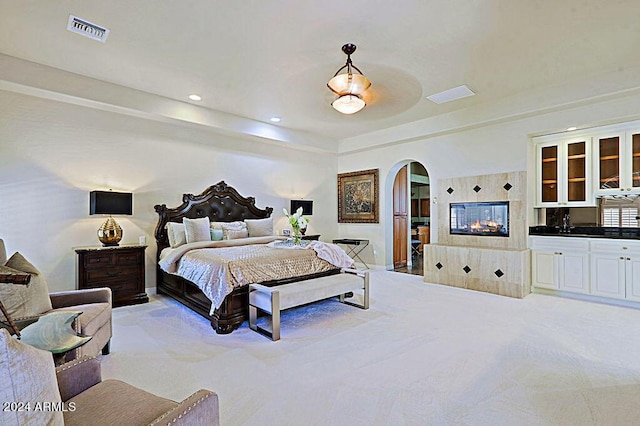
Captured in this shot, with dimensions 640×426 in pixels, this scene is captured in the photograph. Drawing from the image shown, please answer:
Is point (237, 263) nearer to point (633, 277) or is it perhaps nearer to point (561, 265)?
point (561, 265)

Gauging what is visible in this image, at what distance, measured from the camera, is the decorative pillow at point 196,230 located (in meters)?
4.88

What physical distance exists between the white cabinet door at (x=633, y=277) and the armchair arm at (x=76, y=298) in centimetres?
602

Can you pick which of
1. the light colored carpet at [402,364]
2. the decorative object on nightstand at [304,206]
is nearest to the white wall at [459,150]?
the decorative object on nightstand at [304,206]

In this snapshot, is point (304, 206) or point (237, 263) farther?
point (304, 206)

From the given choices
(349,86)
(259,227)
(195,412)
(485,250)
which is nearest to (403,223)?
(485,250)

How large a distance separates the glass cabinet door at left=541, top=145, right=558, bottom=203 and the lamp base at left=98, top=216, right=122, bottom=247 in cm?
644

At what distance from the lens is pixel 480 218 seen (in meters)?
5.54

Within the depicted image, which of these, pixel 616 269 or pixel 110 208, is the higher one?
pixel 110 208

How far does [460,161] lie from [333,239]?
3.41m

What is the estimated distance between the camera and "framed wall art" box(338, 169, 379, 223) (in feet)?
23.9

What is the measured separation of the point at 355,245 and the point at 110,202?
4920 millimetres

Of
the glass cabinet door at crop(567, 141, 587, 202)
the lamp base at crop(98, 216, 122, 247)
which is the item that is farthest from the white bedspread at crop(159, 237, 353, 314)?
the glass cabinet door at crop(567, 141, 587, 202)

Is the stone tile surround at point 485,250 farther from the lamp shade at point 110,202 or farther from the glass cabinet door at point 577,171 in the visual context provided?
the lamp shade at point 110,202

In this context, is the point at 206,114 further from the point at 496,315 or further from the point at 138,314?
the point at 496,315
